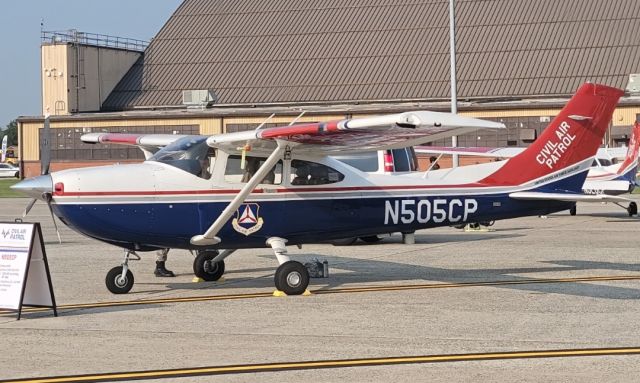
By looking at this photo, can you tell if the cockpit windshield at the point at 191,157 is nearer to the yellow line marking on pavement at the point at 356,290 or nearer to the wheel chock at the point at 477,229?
the yellow line marking on pavement at the point at 356,290

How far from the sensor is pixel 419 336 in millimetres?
10234

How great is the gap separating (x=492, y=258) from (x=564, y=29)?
4281 centimetres

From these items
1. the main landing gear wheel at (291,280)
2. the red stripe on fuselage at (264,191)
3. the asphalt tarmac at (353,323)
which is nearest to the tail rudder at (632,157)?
the asphalt tarmac at (353,323)

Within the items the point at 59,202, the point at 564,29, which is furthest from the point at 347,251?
the point at 564,29

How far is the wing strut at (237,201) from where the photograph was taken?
1333cm

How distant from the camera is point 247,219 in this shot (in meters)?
13.7

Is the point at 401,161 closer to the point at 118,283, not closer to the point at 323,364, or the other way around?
the point at 118,283

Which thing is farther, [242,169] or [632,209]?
[632,209]

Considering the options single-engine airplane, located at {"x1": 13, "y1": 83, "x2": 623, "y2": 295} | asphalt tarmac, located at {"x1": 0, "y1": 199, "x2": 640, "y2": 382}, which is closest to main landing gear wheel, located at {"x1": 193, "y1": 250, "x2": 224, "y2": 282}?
single-engine airplane, located at {"x1": 13, "y1": 83, "x2": 623, "y2": 295}

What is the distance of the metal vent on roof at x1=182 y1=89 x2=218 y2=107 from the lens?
59.1 meters

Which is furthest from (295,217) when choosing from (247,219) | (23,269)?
(23,269)

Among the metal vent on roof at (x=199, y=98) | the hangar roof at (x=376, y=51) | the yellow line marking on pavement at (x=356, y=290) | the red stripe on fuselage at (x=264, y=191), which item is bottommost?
the yellow line marking on pavement at (x=356, y=290)

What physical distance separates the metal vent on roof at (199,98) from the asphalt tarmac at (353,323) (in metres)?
40.9

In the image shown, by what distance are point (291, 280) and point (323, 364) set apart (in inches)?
178
